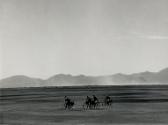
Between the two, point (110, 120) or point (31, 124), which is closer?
point (31, 124)

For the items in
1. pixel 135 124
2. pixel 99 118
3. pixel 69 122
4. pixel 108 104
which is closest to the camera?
pixel 135 124

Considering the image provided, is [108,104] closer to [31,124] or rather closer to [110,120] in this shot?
[110,120]

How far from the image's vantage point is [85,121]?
33938 mm

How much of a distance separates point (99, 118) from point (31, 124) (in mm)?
6708

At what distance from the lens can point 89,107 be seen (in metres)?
48.5

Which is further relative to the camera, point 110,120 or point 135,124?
point 110,120

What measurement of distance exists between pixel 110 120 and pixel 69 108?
46.4ft

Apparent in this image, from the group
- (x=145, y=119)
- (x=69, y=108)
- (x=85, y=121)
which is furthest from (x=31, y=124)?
(x=69, y=108)

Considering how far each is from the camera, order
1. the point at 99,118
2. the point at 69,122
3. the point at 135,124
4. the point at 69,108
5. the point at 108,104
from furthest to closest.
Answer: the point at 108,104, the point at 69,108, the point at 99,118, the point at 69,122, the point at 135,124

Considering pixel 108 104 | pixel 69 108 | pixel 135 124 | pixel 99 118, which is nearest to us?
pixel 135 124

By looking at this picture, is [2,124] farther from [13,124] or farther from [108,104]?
[108,104]

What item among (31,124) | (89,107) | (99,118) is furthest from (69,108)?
(31,124)

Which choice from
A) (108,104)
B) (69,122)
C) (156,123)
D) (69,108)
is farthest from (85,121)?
(108,104)

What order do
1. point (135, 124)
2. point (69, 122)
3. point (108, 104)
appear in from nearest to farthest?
1. point (135, 124)
2. point (69, 122)
3. point (108, 104)
